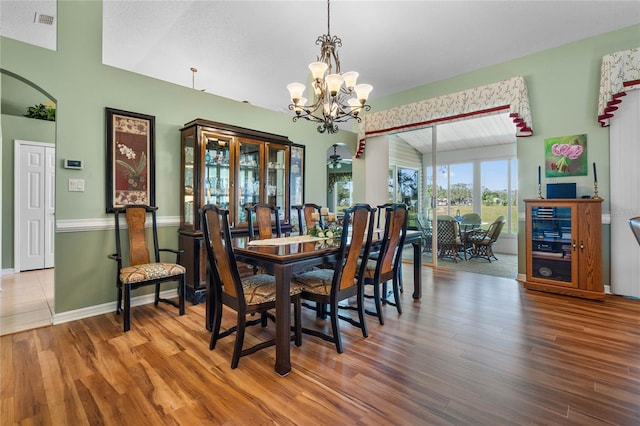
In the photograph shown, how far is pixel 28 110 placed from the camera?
4871 millimetres

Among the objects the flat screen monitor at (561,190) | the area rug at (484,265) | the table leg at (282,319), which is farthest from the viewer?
the area rug at (484,265)

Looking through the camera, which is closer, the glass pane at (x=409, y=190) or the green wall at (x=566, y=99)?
the green wall at (x=566, y=99)

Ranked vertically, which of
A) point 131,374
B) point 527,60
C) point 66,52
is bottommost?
point 131,374

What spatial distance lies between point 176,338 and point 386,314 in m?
1.94

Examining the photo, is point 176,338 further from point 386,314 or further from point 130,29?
point 130,29

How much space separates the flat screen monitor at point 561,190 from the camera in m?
3.75

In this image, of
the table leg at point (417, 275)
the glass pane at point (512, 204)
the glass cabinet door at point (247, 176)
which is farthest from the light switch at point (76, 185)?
the glass pane at point (512, 204)

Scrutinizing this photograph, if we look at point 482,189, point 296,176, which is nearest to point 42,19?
point 296,176

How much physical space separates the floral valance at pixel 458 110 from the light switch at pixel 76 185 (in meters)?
4.48

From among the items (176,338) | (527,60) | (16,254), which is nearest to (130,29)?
(176,338)

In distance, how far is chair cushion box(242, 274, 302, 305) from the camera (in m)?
2.12

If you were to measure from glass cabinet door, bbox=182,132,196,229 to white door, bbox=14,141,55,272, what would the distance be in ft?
10.1

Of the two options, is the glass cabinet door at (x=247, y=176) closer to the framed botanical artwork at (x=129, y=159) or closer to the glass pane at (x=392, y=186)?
the framed botanical artwork at (x=129, y=159)

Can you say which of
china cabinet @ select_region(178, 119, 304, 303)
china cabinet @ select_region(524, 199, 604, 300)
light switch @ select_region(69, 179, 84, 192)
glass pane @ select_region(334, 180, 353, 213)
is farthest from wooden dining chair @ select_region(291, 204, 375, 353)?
glass pane @ select_region(334, 180, 353, 213)
